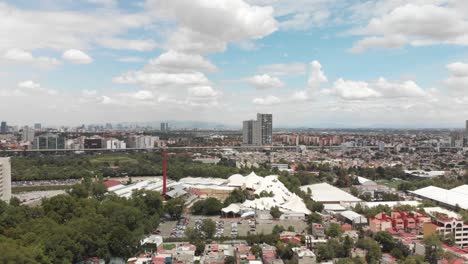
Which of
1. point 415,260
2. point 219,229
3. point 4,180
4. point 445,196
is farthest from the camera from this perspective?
point 445,196

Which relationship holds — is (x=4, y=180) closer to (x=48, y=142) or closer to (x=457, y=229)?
(x=457, y=229)

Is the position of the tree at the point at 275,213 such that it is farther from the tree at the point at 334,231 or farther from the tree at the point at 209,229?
the tree at the point at 209,229

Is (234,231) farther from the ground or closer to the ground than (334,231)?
closer to the ground

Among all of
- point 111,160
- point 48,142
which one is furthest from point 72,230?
point 48,142

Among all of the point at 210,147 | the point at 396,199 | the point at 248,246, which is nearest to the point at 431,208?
the point at 396,199

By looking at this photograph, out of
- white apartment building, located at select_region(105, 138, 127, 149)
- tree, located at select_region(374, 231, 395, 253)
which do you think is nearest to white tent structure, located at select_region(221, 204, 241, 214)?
tree, located at select_region(374, 231, 395, 253)

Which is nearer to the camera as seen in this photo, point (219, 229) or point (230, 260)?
point (230, 260)

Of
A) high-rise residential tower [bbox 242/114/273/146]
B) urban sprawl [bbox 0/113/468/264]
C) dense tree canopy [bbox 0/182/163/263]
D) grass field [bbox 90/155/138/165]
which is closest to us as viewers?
dense tree canopy [bbox 0/182/163/263]

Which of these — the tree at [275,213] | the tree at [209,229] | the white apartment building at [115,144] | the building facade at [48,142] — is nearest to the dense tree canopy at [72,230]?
the tree at [209,229]

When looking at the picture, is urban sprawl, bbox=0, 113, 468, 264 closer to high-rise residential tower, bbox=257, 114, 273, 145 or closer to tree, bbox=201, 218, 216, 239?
tree, bbox=201, 218, 216, 239
